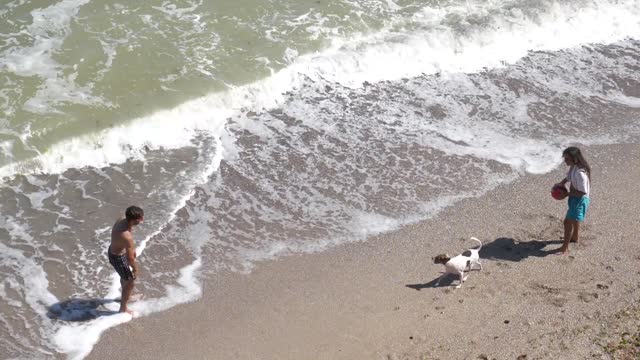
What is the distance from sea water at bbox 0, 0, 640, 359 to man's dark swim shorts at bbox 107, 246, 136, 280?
0.42 m

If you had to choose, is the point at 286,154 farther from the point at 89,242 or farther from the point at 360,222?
the point at 89,242

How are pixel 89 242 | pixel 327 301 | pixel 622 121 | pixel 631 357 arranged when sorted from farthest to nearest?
pixel 622 121, pixel 89 242, pixel 327 301, pixel 631 357

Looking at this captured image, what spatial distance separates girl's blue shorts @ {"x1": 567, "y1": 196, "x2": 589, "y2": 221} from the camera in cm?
933

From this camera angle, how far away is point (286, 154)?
11375 millimetres

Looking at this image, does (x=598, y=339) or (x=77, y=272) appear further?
(x=77, y=272)

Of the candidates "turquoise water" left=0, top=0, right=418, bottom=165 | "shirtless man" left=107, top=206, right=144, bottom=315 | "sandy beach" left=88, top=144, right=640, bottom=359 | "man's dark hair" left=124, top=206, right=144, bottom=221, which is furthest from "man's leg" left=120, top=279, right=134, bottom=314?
"turquoise water" left=0, top=0, right=418, bottom=165

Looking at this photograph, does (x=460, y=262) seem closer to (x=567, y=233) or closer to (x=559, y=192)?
(x=567, y=233)

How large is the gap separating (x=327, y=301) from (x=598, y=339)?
109 inches

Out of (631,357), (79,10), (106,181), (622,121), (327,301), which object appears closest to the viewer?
(631,357)

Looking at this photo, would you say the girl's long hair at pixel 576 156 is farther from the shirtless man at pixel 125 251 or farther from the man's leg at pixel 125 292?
the man's leg at pixel 125 292

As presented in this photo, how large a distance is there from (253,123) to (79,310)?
4525mm

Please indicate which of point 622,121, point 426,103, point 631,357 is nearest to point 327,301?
point 631,357

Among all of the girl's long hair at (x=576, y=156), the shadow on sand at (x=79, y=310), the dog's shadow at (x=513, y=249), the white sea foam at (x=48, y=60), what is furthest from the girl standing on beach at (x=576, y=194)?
the white sea foam at (x=48, y=60)

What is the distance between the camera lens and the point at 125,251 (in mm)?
8281
